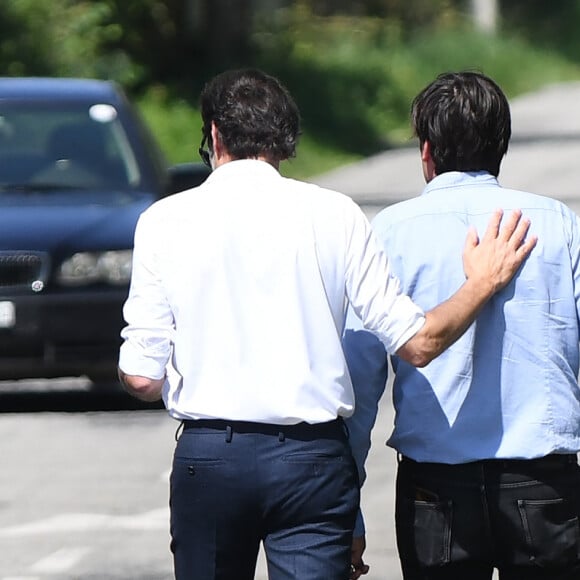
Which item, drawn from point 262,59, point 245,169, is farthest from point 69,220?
point 262,59

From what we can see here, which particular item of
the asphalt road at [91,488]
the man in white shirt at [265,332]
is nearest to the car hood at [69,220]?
the asphalt road at [91,488]

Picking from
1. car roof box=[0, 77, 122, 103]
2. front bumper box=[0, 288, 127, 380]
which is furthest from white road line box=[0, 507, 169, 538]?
car roof box=[0, 77, 122, 103]

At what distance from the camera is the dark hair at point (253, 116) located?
4.12 metres

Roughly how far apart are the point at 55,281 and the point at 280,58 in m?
25.2

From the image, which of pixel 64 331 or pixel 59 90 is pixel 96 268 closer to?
pixel 64 331

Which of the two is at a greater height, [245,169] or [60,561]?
[245,169]

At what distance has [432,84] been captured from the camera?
426cm

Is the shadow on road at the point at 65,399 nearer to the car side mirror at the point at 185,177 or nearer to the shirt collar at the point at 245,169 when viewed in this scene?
the car side mirror at the point at 185,177

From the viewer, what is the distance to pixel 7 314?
31.3ft

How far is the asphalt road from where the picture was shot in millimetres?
6965

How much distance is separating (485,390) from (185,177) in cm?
584

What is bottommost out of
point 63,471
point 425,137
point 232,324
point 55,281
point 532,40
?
point 532,40

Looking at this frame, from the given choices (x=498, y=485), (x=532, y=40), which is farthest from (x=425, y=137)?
(x=532, y=40)

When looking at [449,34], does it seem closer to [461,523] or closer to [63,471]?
[63,471]
